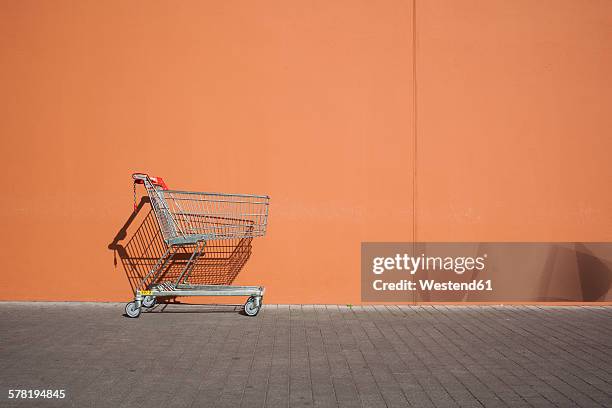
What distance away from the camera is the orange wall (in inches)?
272

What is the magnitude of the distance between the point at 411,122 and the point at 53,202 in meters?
4.43

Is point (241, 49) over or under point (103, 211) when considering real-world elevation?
over

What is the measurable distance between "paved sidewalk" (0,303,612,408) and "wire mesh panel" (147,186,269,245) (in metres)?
0.91

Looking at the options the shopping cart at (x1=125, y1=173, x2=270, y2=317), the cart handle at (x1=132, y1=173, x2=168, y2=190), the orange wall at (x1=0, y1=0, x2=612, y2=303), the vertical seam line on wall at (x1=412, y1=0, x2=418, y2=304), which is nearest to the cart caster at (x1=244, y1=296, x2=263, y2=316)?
the shopping cart at (x1=125, y1=173, x2=270, y2=317)

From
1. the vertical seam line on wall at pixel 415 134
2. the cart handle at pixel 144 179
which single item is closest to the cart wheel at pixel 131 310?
the cart handle at pixel 144 179

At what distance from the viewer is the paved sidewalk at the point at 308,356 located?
12.0ft

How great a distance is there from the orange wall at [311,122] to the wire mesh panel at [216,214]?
177 millimetres

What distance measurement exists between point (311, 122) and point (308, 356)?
10.6 ft

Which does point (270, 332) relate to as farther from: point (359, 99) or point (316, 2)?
point (316, 2)

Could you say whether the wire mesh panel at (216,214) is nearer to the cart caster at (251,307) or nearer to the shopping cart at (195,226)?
the shopping cart at (195,226)

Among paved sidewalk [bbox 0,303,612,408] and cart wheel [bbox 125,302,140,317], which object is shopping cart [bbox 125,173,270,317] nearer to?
cart wheel [bbox 125,302,140,317]

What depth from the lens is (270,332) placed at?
545 centimetres

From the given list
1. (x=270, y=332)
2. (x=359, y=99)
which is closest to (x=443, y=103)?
(x=359, y=99)

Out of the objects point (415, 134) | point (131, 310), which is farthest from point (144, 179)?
point (415, 134)
